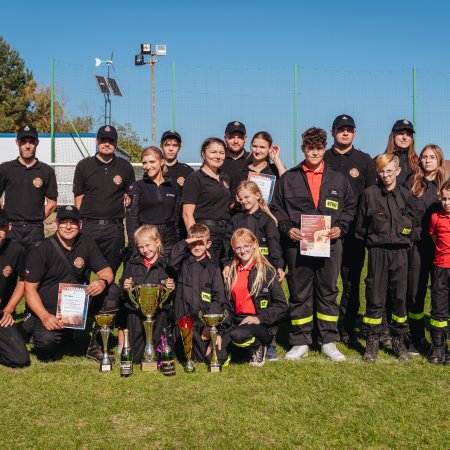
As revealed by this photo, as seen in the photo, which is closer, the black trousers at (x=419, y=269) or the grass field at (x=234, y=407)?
the grass field at (x=234, y=407)

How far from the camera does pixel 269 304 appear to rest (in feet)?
17.3

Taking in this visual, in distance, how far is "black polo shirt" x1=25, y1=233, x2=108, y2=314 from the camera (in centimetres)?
530

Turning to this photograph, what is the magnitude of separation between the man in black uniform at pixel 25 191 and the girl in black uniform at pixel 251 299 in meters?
2.46

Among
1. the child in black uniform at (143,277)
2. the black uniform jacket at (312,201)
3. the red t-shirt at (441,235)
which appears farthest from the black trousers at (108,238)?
the red t-shirt at (441,235)

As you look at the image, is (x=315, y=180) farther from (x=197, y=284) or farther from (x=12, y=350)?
(x=12, y=350)

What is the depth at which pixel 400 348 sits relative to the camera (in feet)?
17.3

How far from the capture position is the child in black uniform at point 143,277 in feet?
17.1

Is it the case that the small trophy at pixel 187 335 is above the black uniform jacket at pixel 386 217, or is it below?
below

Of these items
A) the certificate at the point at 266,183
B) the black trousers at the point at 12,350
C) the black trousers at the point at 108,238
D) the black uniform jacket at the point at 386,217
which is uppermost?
the certificate at the point at 266,183

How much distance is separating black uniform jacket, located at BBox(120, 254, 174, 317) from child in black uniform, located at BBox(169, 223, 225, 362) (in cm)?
9

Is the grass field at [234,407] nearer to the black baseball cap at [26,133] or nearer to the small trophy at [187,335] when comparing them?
the small trophy at [187,335]

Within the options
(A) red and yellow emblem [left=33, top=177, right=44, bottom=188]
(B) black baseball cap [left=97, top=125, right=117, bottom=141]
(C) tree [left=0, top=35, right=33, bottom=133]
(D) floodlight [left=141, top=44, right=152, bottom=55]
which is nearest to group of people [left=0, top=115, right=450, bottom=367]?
(B) black baseball cap [left=97, top=125, right=117, bottom=141]

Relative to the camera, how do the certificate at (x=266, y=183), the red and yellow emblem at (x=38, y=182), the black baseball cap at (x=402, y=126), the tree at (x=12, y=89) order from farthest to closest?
1. the tree at (x=12, y=89)
2. the red and yellow emblem at (x=38, y=182)
3. the certificate at (x=266, y=183)
4. the black baseball cap at (x=402, y=126)

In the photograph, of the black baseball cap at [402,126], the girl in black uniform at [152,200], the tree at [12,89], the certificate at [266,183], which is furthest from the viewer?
the tree at [12,89]
